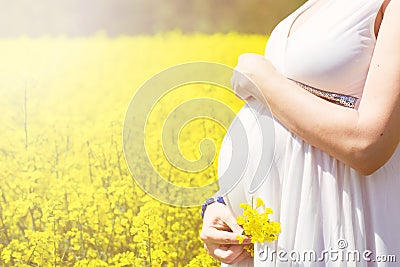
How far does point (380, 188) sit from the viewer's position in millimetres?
1050

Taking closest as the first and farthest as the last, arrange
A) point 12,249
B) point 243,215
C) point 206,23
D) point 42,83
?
1. point 243,215
2. point 12,249
3. point 42,83
4. point 206,23

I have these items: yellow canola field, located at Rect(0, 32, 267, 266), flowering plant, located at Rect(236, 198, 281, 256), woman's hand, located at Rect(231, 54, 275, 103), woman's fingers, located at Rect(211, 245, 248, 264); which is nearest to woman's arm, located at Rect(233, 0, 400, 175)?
woman's hand, located at Rect(231, 54, 275, 103)

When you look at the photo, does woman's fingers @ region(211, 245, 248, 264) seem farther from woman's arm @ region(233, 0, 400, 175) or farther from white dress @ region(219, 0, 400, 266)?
woman's arm @ region(233, 0, 400, 175)

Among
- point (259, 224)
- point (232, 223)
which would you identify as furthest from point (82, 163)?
point (259, 224)

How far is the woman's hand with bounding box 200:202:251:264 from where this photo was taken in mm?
1144

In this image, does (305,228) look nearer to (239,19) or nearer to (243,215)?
(243,215)

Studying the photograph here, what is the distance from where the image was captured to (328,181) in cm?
103

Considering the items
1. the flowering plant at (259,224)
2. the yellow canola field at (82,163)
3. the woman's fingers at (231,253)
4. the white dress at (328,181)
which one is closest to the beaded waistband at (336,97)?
the white dress at (328,181)

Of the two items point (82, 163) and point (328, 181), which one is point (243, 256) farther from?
point (82, 163)

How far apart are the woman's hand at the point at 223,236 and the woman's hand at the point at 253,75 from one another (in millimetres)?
218

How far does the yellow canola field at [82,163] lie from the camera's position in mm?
2293

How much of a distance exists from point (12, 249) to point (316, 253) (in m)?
1.47

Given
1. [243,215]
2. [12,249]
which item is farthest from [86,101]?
[243,215]

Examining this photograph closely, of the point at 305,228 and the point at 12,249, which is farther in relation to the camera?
the point at 12,249
